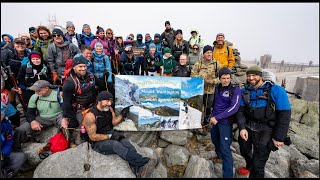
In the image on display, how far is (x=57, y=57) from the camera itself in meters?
6.56

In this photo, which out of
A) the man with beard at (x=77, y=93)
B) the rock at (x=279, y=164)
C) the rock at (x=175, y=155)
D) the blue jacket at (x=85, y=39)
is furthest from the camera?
the blue jacket at (x=85, y=39)

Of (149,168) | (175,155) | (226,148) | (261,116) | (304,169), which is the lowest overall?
(304,169)

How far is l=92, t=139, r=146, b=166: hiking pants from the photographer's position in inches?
186

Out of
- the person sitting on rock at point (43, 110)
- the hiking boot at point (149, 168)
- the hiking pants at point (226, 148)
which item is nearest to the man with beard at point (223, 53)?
the hiking pants at point (226, 148)

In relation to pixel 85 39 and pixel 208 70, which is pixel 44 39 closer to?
pixel 85 39

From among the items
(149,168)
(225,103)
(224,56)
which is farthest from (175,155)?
(224,56)

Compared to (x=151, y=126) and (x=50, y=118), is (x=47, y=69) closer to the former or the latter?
(x=50, y=118)

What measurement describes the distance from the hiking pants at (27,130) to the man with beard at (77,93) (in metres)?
0.62

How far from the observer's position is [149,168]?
5520 mm

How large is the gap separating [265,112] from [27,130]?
23.2ft

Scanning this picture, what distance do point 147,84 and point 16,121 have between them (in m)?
4.81

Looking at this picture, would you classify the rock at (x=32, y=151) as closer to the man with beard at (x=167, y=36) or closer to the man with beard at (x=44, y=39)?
the man with beard at (x=44, y=39)

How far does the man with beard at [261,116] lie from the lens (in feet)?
14.6

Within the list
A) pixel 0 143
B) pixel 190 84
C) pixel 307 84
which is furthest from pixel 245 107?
pixel 307 84
